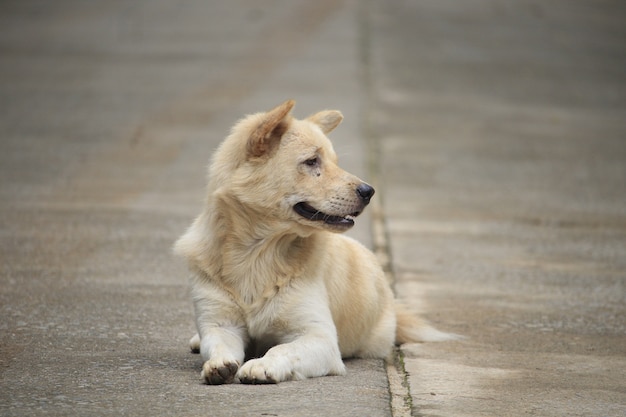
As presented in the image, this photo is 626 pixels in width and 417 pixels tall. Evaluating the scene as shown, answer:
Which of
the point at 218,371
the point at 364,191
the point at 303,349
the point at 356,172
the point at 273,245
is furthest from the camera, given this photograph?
the point at 356,172

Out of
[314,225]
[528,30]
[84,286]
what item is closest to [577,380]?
[314,225]

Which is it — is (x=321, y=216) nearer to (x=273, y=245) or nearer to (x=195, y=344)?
(x=273, y=245)

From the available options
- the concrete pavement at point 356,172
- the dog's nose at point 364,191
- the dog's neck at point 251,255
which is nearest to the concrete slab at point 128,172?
the concrete pavement at point 356,172

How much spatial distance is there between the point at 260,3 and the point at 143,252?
17.2m

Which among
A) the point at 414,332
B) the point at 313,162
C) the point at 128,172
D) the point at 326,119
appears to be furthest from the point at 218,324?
the point at 128,172

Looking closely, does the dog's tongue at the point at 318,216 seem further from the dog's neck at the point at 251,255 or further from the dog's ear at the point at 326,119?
the dog's ear at the point at 326,119

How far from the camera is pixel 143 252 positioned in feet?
28.8

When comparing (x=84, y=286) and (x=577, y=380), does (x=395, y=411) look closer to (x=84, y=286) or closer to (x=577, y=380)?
(x=577, y=380)

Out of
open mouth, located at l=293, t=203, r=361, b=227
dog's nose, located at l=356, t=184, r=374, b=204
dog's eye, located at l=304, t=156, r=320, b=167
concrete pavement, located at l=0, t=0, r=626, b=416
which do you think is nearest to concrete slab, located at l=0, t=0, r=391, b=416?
concrete pavement, located at l=0, t=0, r=626, b=416

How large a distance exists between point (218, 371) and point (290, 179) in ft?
3.44

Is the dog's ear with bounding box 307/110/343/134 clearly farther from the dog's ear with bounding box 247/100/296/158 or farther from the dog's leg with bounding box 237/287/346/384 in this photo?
the dog's leg with bounding box 237/287/346/384

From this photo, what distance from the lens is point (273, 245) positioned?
588 cm

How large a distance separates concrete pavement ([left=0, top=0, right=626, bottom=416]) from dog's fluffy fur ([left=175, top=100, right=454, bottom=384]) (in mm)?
251

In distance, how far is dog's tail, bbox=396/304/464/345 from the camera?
677cm
